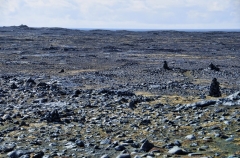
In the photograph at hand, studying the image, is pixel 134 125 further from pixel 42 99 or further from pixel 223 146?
pixel 42 99

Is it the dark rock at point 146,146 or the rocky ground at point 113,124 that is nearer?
the dark rock at point 146,146

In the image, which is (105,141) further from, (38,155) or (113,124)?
(113,124)

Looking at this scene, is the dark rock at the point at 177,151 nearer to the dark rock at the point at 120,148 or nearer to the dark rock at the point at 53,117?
the dark rock at the point at 120,148

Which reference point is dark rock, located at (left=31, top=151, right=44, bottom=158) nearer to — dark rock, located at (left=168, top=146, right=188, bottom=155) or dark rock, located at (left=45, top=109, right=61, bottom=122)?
dark rock, located at (left=168, top=146, right=188, bottom=155)

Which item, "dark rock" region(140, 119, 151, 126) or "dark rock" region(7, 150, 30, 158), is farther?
"dark rock" region(140, 119, 151, 126)

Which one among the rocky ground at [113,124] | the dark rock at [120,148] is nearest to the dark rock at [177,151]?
the rocky ground at [113,124]

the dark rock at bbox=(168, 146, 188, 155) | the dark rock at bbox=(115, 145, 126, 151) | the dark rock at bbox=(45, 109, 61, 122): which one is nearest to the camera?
the dark rock at bbox=(168, 146, 188, 155)

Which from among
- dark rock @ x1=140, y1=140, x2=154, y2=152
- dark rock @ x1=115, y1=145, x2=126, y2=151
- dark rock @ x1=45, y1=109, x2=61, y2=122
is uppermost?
dark rock @ x1=140, y1=140, x2=154, y2=152

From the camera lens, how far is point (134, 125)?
573 inches

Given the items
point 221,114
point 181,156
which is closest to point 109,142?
point 181,156

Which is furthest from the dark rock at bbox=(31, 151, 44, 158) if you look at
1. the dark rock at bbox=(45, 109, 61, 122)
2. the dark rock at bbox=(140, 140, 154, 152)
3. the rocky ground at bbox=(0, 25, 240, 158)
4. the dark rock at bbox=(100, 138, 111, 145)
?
the dark rock at bbox=(45, 109, 61, 122)

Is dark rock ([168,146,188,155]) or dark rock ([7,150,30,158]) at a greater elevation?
dark rock ([168,146,188,155])

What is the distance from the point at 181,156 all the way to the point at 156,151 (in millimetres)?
833

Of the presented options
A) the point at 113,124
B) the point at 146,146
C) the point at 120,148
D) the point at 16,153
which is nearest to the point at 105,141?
the point at 120,148
